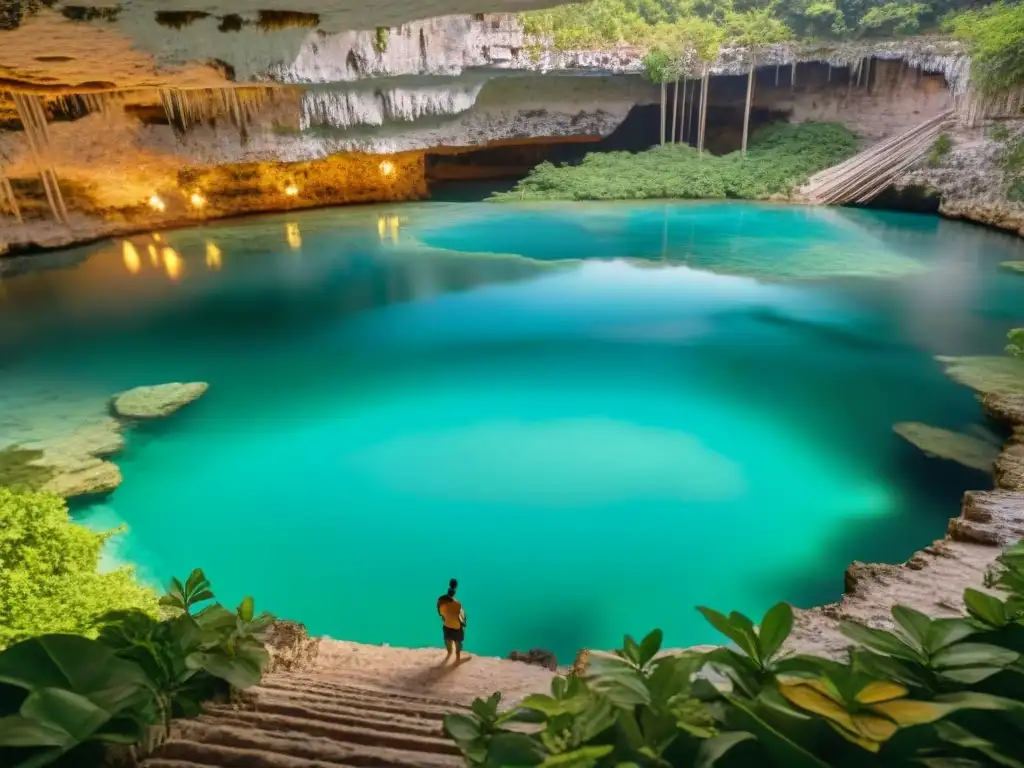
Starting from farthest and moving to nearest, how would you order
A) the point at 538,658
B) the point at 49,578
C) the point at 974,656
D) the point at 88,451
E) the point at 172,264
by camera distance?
the point at 172,264 → the point at 88,451 → the point at 538,658 → the point at 49,578 → the point at 974,656

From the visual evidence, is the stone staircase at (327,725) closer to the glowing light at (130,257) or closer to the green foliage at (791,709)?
the green foliage at (791,709)

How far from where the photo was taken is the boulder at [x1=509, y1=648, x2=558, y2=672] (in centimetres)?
414

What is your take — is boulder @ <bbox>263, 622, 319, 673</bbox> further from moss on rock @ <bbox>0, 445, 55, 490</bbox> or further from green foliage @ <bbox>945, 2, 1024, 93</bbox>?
green foliage @ <bbox>945, 2, 1024, 93</bbox>

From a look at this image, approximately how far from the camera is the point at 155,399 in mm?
8289

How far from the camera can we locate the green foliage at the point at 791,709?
1259 millimetres

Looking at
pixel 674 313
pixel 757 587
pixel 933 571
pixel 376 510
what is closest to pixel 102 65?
pixel 376 510

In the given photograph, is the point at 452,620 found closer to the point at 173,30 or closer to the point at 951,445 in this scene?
the point at 951,445

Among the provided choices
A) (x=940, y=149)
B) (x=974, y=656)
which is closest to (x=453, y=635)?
(x=974, y=656)

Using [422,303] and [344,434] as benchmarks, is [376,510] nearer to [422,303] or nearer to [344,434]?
[344,434]

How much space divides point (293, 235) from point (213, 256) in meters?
2.46

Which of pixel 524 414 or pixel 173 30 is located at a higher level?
pixel 173 30

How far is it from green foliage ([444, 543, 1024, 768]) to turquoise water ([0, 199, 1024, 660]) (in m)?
3.42

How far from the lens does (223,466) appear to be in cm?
708

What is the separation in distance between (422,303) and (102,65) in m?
5.52
